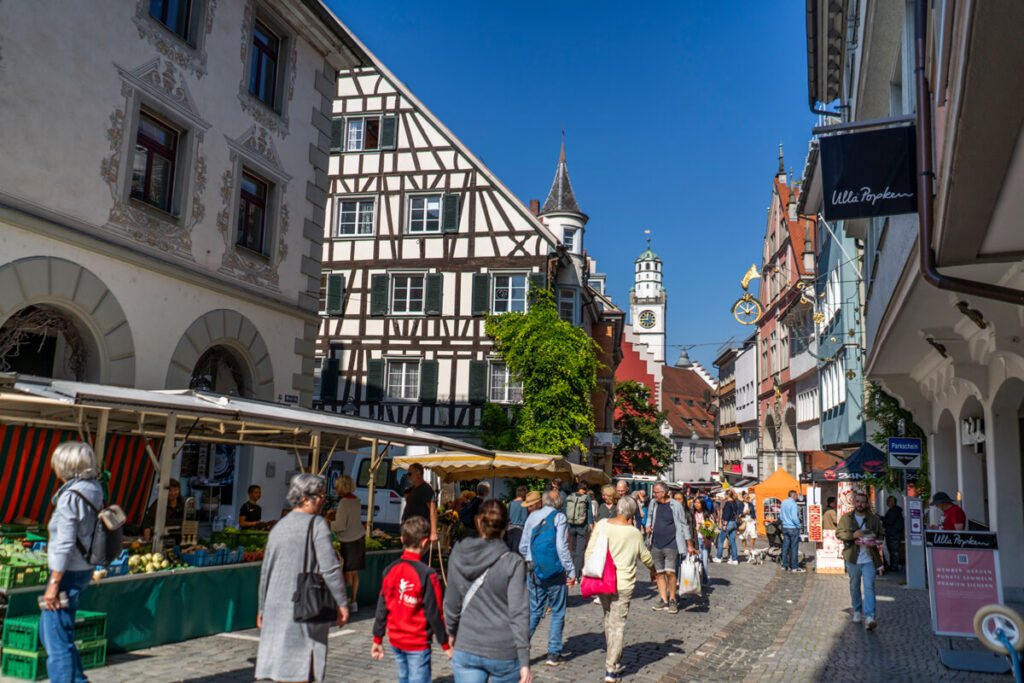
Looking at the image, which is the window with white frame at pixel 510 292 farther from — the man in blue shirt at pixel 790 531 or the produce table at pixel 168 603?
the produce table at pixel 168 603

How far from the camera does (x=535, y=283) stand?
101ft

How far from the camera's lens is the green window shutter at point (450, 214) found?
3167 centimetres

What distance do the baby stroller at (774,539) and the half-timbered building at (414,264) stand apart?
10089mm

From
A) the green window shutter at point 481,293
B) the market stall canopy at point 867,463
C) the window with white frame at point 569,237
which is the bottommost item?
the market stall canopy at point 867,463

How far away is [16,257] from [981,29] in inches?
421

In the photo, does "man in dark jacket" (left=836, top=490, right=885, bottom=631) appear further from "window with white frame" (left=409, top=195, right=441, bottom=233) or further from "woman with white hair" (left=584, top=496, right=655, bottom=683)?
"window with white frame" (left=409, top=195, right=441, bottom=233)

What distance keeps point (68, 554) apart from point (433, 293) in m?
25.8

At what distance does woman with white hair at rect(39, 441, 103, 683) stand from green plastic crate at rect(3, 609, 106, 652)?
4.10ft

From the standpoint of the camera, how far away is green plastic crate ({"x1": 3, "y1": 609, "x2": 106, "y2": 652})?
7.14m

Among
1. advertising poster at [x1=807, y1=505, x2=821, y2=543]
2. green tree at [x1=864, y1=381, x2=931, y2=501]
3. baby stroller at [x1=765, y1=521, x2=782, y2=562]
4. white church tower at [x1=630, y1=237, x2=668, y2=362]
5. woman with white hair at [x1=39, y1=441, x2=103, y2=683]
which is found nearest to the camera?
woman with white hair at [x1=39, y1=441, x2=103, y2=683]

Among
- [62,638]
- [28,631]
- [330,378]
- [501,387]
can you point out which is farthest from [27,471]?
[330,378]

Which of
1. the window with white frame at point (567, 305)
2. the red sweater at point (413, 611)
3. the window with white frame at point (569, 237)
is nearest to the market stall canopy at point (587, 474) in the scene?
the window with white frame at point (567, 305)

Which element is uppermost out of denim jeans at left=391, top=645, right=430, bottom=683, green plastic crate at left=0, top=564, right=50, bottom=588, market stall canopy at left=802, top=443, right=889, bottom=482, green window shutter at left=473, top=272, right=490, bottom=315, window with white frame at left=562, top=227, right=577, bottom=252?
window with white frame at left=562, top=227, right=577, bottom=252

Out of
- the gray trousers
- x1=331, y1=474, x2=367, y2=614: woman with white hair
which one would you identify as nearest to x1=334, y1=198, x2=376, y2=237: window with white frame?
the gray trousers
